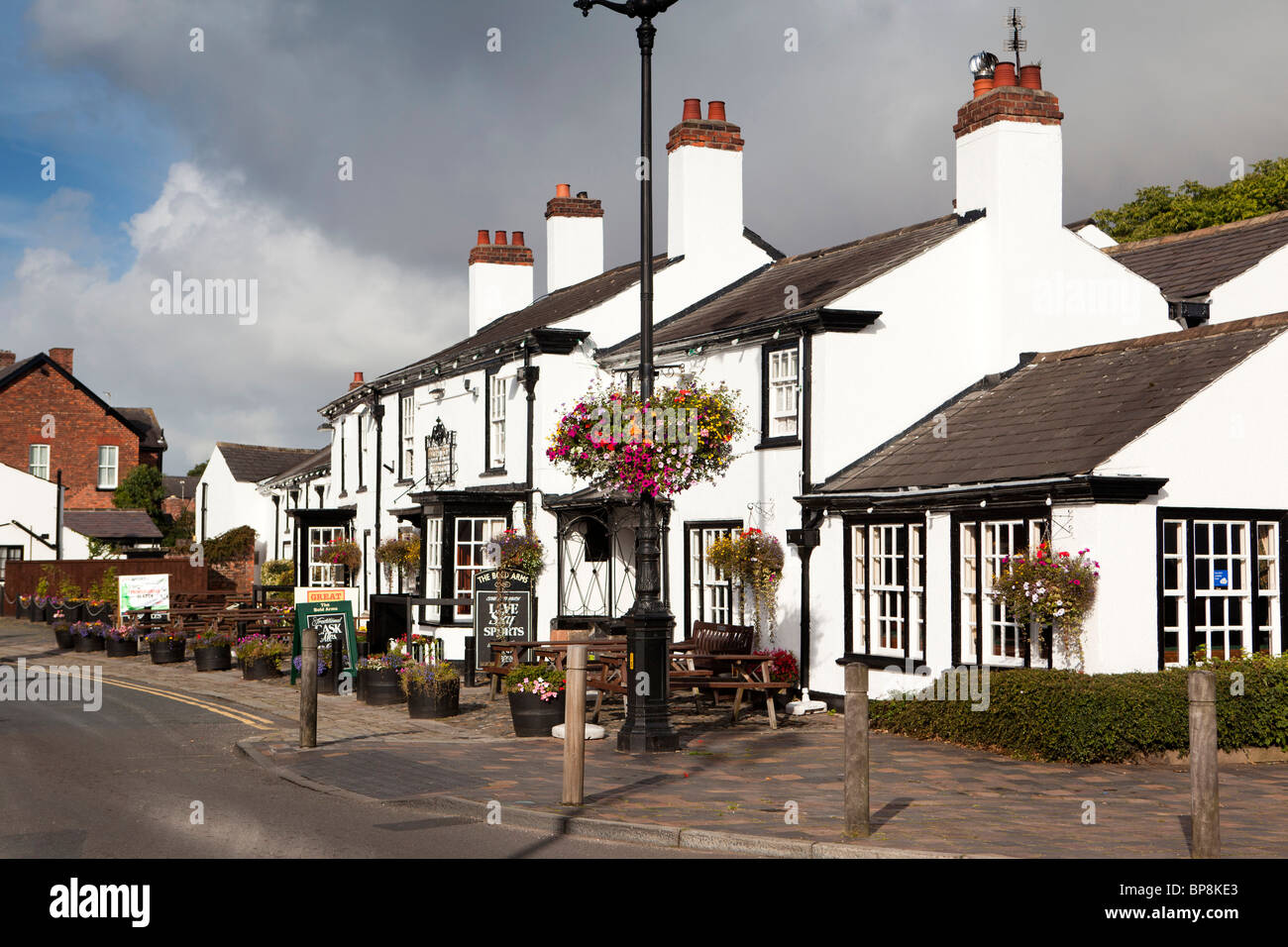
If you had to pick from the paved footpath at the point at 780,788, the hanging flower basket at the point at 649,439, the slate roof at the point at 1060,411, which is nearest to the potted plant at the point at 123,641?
the paved footpath at the point at 780,788

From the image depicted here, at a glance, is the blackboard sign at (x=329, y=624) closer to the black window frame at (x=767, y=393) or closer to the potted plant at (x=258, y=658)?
the potted plant at (x=258, y=658)

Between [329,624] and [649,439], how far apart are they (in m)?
9.30

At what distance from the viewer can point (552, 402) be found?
79.7ft

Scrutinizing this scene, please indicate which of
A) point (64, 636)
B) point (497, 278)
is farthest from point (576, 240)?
point (64, 636)

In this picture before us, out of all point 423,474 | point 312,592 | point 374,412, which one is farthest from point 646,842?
point 374,412

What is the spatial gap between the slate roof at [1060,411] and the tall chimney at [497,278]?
1616cm

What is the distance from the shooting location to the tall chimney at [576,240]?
3162 centimetres

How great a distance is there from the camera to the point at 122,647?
28922mm

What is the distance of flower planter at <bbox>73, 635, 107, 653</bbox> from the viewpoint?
30.3 meters

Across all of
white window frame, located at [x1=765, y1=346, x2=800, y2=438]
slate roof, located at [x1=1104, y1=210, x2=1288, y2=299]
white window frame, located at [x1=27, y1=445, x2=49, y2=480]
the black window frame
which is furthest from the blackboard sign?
white window frame, located at [x1=27, y1=445, x2=49, y2=480]

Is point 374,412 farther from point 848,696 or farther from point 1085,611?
point 848,696

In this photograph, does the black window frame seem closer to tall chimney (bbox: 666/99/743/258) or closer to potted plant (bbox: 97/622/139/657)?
tall chimney (bbox: 666/99/743/258)

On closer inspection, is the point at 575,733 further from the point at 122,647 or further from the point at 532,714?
the point at 122,647
